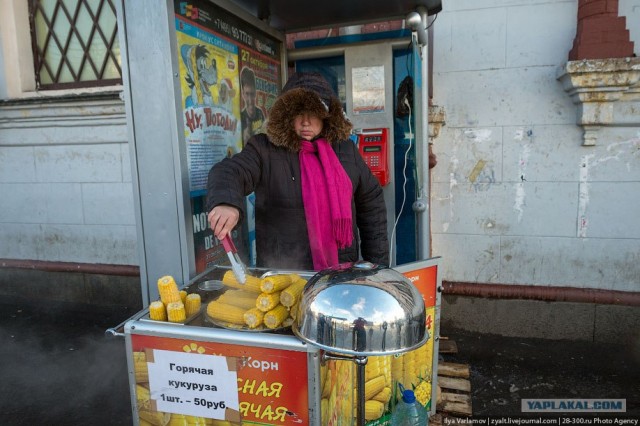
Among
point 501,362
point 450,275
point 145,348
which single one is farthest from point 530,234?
point 145,348

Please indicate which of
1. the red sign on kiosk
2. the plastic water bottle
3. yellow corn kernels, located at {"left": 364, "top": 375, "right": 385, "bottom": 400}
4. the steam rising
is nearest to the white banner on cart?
yellow corn kernels, located at {"left": 364, "top": 375, "right": 385, "bottom": 400}

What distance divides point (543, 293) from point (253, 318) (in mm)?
3237

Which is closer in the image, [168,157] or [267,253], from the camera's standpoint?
[168,157]

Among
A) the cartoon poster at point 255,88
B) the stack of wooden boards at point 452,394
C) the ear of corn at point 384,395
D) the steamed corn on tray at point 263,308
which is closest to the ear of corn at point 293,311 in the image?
the steamed corn on tray at point 263,308

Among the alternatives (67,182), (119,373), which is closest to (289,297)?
(119,373)

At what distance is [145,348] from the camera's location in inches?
59.7

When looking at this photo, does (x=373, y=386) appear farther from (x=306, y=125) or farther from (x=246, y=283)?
(x=306, y=125)

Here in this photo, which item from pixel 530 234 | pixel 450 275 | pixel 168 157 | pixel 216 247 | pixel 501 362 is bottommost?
pixel 501 362

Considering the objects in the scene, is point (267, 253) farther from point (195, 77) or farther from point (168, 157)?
point (195, 77)

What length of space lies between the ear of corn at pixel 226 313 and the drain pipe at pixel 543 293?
295cm

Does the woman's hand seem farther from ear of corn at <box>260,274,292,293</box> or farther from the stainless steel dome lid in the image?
the stainless steel dome lid

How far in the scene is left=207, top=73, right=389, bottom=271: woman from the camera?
7.38ft

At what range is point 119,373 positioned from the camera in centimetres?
360

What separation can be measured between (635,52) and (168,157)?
357cm
